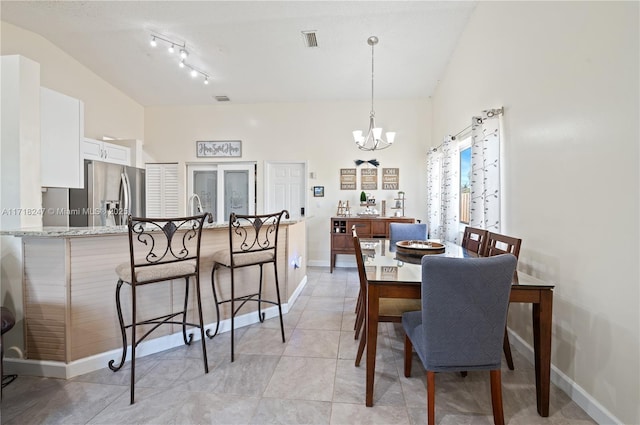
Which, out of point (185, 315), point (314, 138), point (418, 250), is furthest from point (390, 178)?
point (185, 315)

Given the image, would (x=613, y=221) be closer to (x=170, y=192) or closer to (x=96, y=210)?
(x=96, y=210)

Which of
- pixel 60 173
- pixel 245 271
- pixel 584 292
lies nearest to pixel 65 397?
pixel 245 271

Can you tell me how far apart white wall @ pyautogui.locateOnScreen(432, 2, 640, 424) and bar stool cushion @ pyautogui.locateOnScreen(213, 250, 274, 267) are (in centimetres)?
211

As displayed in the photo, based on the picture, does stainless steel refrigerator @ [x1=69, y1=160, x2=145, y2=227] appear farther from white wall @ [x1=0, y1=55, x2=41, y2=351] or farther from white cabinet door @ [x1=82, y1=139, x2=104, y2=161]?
white wall @ [x1=0, y1=55, x2=41, y2=351]

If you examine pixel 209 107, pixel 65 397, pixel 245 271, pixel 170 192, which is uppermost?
pixel 209 107

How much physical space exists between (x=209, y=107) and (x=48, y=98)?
278cm

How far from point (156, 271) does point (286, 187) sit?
367 cm

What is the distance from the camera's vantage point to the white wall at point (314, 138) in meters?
5.08

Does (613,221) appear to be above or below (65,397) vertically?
above

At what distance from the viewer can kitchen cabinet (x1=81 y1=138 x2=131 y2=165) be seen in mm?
3652

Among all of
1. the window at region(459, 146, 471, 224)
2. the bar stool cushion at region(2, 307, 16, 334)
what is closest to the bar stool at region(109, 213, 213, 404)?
the bar stool cushion at region(2, 307, 16, 334)

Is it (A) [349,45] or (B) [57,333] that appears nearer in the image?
(B) [57,333]

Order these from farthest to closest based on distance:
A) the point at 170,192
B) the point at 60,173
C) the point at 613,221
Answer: the point at 170,192
the point at 60,173
the point at 613,221

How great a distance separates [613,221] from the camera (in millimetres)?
1443
